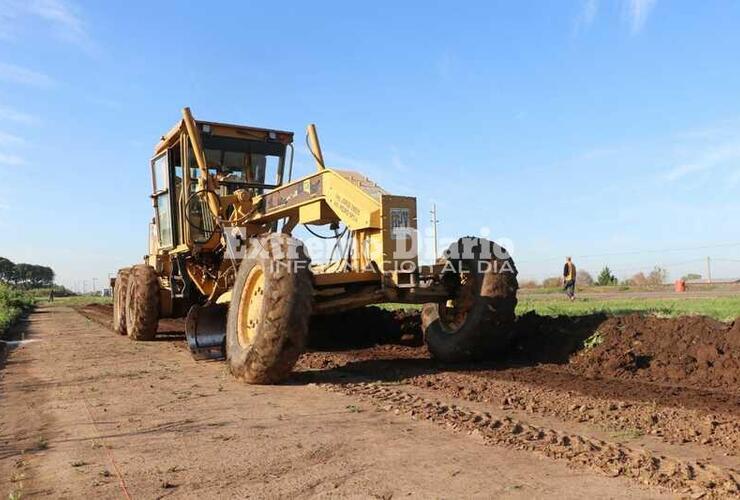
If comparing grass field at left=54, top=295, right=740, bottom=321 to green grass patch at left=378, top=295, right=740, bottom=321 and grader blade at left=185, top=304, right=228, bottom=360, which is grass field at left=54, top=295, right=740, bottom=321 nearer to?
green grass patch at left=378, top=295, right=740, bottom=321

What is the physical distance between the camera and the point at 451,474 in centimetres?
396

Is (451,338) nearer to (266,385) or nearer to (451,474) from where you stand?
(266,385)

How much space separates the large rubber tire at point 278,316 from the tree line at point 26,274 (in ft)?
313

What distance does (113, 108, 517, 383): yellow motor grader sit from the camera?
700 cm

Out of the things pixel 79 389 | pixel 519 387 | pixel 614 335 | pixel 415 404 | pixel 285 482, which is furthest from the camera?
pixel 614 335

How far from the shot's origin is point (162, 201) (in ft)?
40.7

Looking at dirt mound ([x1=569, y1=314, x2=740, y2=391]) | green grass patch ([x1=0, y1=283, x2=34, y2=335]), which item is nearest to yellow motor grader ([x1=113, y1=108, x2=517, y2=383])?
dirt mound ([x1=569, y1=314, x2=740, y2=391])

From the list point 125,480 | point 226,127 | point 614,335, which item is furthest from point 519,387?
point 226,127

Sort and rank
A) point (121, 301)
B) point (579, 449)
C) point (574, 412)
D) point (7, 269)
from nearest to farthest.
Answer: point (579, 449)
point (574, 412)
point (121, 301)
point (7, 269)

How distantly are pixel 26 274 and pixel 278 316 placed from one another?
388 feet

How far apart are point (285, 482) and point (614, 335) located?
18.8 ft

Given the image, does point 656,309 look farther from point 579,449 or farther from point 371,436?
point 371,436

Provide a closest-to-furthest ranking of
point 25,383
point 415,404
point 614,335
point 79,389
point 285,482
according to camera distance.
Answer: point 285,482
point 415,404
point 79,389
point 25,383
point 614,335

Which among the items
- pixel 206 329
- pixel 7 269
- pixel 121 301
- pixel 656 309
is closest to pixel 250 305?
pixel 206 329
